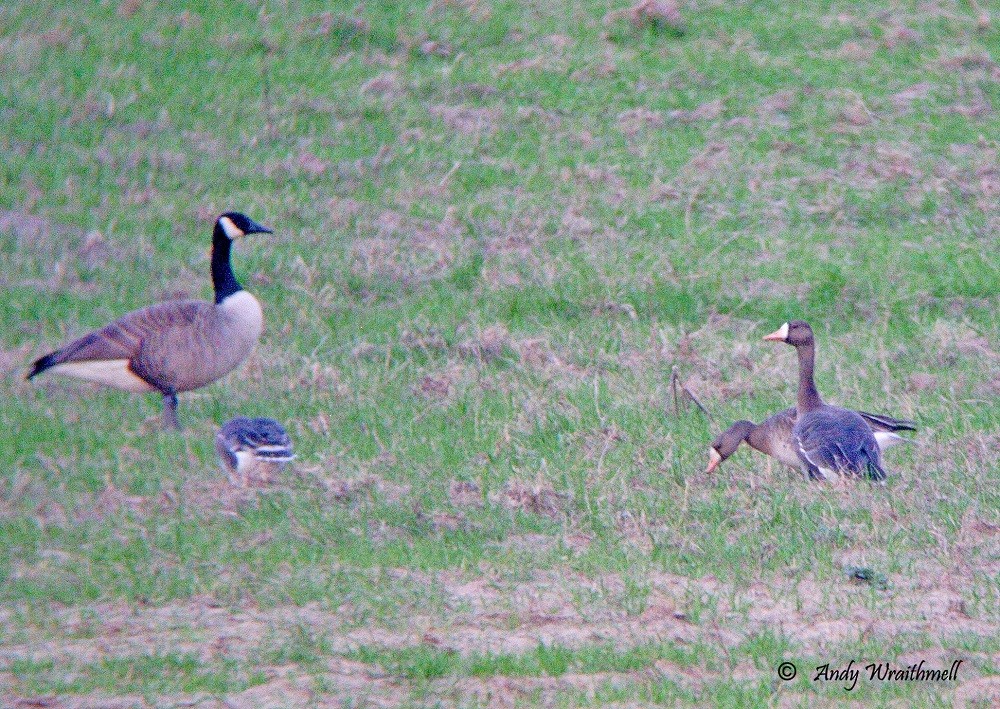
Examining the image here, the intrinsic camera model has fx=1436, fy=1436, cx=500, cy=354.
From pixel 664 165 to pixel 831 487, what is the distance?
6.48 m

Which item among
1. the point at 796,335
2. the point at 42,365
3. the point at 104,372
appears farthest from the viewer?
the point at 104,372

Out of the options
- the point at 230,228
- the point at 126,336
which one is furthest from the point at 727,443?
the point at 230,228

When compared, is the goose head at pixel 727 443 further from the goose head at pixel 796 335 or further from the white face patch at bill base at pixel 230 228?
the white face patch at bill base at pixel 230 228

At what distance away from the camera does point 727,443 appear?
775cm

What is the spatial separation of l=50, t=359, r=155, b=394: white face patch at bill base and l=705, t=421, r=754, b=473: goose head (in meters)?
3.72

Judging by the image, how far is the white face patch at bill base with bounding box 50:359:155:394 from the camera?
9.09m

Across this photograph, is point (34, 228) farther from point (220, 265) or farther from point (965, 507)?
point (965, 507)

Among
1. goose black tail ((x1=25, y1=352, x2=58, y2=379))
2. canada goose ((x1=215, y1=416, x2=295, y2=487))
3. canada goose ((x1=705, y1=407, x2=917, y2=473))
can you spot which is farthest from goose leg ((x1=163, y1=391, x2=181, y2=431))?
canada goose ((x1=705, y1=407, x2=917, y2=473))

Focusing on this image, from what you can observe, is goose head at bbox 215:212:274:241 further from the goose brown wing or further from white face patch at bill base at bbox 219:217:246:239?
the goose brown wing

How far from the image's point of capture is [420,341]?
10039mm

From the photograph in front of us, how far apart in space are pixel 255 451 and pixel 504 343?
2732 millimetres

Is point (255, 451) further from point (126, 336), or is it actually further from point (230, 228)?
point (230, 228)

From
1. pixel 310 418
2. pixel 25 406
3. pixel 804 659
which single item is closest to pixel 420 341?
pixel 310 418
